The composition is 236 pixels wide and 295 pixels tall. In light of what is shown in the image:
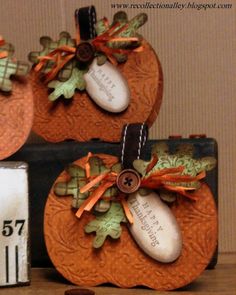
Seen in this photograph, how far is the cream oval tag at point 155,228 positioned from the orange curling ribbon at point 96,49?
0.83ft

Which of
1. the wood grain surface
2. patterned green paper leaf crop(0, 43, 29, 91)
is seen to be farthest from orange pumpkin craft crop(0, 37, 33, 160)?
the wood grain surface

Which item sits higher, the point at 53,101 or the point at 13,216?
the point at 53,101

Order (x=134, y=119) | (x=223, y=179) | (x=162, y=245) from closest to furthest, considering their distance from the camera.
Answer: (x=162, y=245), (x=134, y=119), (x=223, y=179)

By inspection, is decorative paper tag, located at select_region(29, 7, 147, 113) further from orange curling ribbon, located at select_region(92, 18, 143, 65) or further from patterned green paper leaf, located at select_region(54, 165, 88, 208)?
patterned green paper leaf, located at select_region(54, 165, 88, 208)

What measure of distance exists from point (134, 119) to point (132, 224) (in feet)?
0.69

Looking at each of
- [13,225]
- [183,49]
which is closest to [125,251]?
[13,225]

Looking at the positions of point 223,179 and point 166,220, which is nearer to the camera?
point 166,220

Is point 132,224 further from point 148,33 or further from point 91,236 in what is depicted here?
point 148,33

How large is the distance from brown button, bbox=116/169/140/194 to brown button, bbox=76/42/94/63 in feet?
0.75

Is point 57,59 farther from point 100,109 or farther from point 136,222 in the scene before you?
point 136,222

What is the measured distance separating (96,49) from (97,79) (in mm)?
45

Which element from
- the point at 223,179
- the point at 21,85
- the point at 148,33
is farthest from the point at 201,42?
the point at 21,85

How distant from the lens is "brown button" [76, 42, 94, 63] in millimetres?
1008

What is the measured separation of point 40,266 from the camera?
1.02 meters
